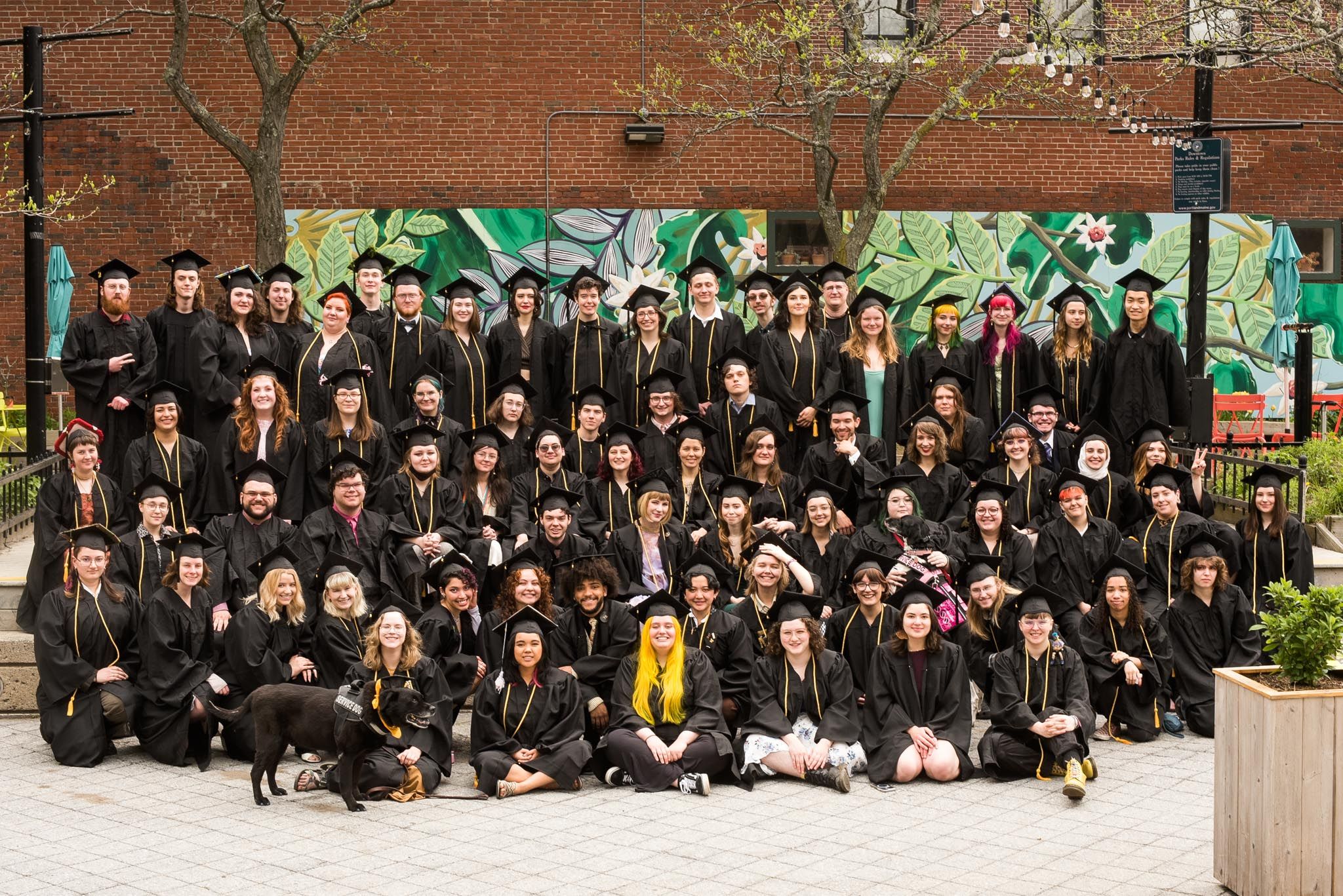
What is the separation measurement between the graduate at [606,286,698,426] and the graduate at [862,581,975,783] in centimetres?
316

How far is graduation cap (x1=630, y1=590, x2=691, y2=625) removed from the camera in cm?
843

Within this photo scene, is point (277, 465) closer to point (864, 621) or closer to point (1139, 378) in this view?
point (864, 621)

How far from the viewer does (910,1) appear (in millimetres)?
17172

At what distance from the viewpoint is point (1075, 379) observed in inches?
456

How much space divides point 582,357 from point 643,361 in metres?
0.50

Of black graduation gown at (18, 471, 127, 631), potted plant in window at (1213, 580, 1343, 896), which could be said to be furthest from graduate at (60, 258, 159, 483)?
potted plant in window at (1213, 580, 1343, 896)

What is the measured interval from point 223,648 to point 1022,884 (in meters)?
4.58

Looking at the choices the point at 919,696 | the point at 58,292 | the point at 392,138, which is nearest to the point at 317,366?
the point at 919,696

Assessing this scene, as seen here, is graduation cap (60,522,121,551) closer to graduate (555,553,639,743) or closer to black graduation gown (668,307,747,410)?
graduate (555,553,639,743)

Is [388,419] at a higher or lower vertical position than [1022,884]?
higher

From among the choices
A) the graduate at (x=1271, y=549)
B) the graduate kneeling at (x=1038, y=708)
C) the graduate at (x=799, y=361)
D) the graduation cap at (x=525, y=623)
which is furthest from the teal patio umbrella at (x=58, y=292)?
the graduate at (x=1271, y=549)

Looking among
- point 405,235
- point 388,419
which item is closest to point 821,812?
point 388,419

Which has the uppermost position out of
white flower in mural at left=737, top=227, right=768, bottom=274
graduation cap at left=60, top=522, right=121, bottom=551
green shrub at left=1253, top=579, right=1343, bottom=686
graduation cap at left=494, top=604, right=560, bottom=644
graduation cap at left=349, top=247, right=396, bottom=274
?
white flower in mural at left=737, top=227, right=768, bottom=274

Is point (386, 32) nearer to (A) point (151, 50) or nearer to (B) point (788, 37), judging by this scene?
(A) point (151, 50)
